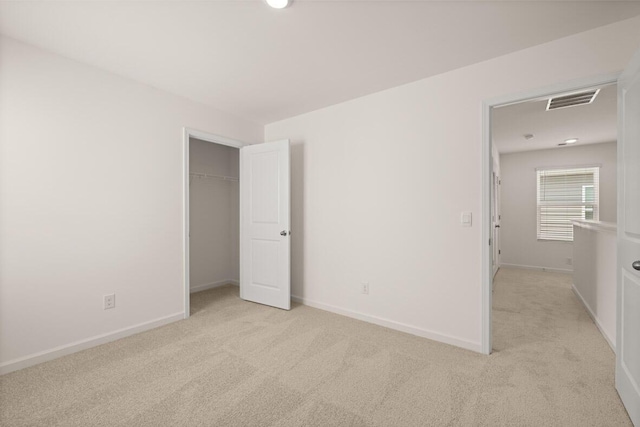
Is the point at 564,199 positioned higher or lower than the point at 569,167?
lower

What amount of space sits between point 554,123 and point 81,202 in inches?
230

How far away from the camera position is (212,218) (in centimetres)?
468

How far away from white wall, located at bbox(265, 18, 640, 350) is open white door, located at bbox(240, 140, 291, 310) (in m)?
0.33

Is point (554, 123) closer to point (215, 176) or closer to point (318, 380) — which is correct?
point (318, 380)

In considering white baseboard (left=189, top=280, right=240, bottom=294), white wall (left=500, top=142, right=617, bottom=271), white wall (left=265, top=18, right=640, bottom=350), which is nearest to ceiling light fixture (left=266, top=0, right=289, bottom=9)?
white wall (left=265, top=18, right=640, bottom=350)

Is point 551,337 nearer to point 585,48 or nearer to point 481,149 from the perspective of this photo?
point 481,149

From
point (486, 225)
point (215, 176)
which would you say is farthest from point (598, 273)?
point (215, 176)

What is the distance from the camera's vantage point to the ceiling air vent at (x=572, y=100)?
121 inches

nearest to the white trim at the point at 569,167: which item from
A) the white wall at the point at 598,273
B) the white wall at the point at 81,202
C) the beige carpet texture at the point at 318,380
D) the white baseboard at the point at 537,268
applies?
the white baseboard at the point at 537,268

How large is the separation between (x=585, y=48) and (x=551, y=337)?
8.05 feet

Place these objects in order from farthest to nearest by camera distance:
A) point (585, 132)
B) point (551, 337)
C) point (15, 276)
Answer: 1. point (585, 132)
2. point (551, 337)
3. point (15, 276)

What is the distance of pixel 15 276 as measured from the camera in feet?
7.21

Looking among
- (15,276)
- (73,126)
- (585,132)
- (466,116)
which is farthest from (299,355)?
(585,132)

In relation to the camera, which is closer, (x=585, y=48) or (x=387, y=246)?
(x=585, y=48)
